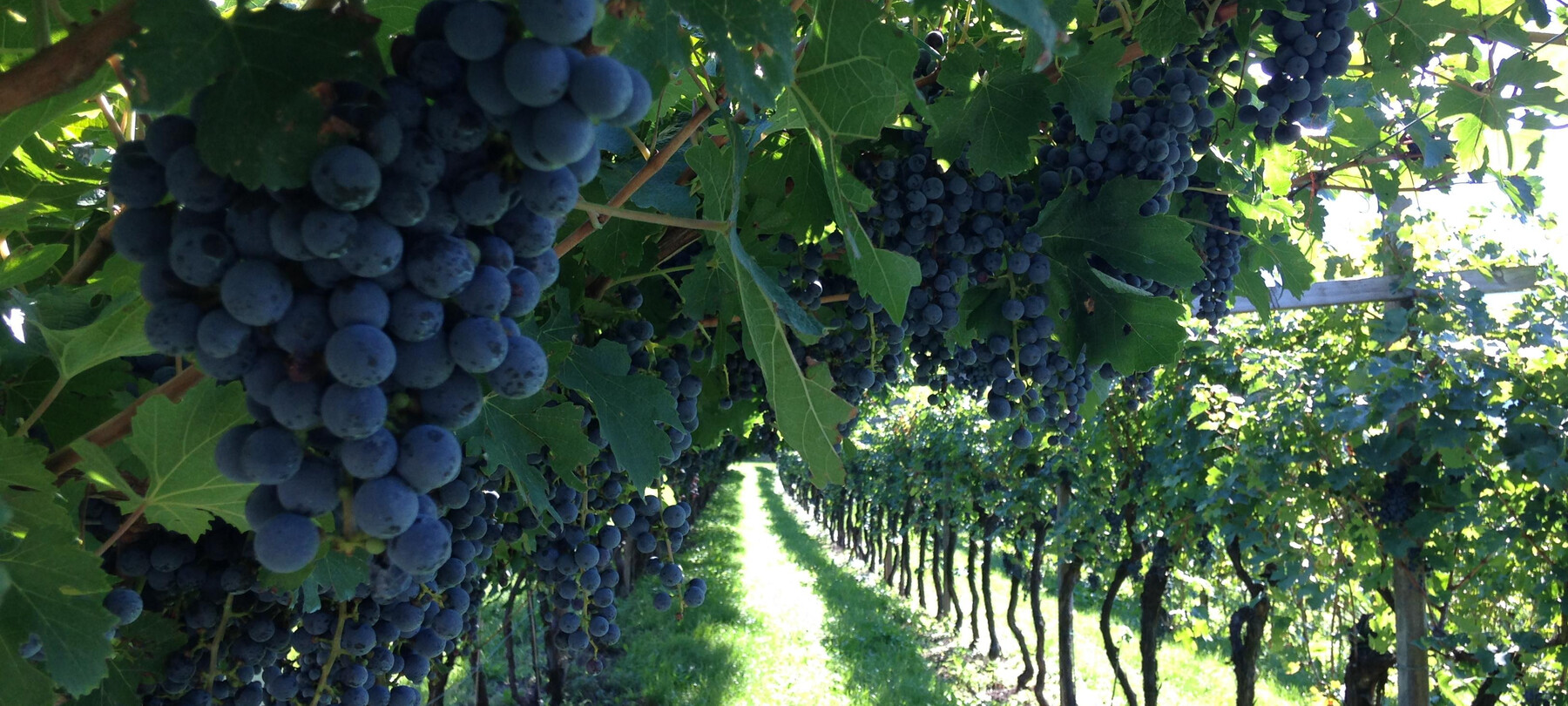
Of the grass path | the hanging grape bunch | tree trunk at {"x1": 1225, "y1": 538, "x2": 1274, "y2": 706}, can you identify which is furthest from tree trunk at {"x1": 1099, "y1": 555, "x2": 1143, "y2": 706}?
the hanging grape bunch

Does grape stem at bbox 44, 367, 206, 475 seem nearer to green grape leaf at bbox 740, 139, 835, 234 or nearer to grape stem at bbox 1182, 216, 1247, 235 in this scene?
green grape leaf at bbox 740, 139, 835, 234

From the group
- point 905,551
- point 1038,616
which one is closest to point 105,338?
point 1038,616

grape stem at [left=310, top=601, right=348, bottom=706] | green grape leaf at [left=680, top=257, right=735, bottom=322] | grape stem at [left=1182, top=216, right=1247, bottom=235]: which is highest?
grape stem at [left=1182, top=216, right=1247, bottom=235]

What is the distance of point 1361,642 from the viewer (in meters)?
5.51

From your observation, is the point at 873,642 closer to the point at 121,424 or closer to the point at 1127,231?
the point at 1127,231

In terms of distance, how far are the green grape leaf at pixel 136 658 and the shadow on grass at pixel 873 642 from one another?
931 centimetres

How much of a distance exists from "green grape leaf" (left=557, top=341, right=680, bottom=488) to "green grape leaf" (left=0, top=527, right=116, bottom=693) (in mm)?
761

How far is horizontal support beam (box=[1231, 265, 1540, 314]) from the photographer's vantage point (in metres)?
4.98

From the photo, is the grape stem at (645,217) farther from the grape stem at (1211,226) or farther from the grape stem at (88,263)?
the grape stem at (1211,226)

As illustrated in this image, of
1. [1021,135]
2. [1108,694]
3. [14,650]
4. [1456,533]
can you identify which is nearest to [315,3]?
[14,650]

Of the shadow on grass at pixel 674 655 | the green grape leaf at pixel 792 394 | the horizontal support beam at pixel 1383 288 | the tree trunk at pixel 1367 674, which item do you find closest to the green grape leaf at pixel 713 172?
the green grape leaf at pixel 792 394

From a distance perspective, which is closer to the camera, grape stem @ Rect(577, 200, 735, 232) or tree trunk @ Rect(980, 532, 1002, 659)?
grape stem @ Rect(577, 200, 735, 232)

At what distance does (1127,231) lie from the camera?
1761 mm

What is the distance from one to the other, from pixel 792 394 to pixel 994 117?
79 cm
